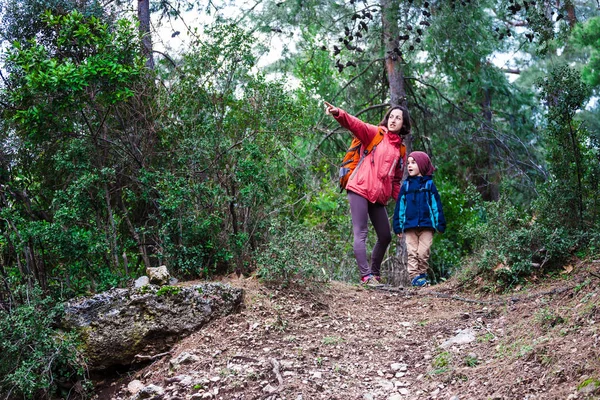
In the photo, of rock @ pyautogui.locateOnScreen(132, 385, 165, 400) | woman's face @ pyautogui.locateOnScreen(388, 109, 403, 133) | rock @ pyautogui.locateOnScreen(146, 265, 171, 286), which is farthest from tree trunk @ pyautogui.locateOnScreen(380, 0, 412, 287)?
rock @ pyautogui.locateOnScreen(132, 385, 165, 400)

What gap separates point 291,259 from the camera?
560 cm

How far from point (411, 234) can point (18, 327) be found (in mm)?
4536

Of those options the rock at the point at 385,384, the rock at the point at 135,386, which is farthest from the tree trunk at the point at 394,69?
the rock at the point at 135,386

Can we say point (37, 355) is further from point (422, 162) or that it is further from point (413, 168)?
point (422, 162)

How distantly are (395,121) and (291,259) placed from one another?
228cm

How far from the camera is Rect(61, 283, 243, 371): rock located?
15.5 feet

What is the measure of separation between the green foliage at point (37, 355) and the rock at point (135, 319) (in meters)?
0.13

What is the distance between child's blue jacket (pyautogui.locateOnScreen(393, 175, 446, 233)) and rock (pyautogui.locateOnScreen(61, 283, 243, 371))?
3.06 metres

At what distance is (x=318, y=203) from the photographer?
981cm

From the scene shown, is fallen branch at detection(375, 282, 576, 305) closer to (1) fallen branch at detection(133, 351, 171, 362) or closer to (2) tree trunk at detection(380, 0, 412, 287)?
(2) tree trunk at detection(380, 0, 412, 287)

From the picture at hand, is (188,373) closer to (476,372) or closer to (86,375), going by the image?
(86,375)

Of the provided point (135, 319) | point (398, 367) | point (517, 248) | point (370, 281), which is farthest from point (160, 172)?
point (517, 248)

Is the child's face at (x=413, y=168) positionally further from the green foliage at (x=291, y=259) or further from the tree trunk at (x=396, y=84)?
the green foliage at (x=291, y=259)

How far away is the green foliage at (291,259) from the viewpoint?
557cm
